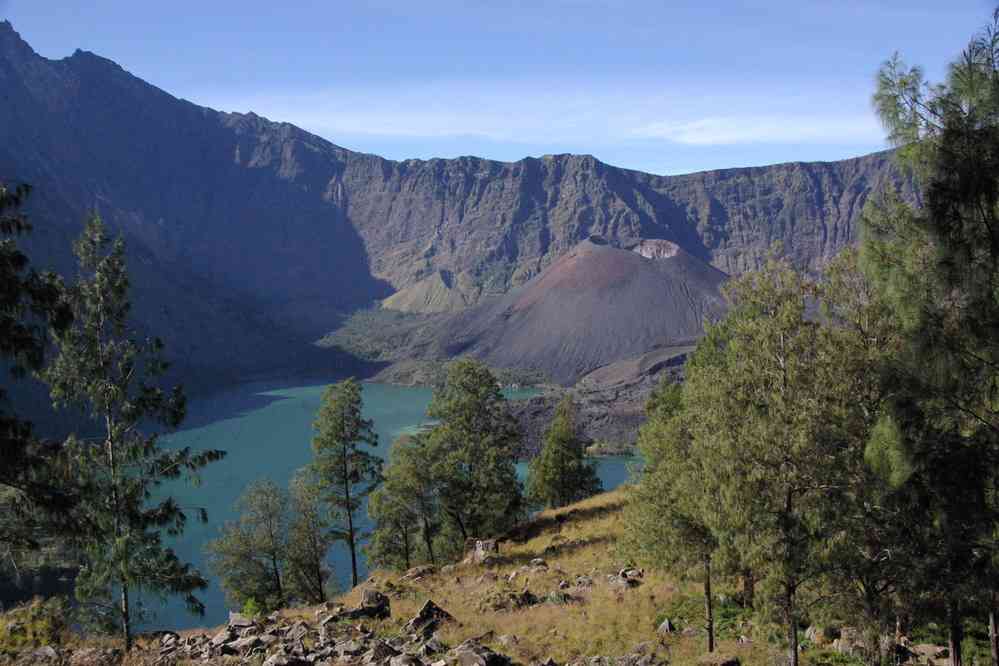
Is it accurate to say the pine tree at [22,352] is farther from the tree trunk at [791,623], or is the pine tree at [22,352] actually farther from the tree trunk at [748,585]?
the tree trunk at [748,585]

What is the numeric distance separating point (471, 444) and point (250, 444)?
93763mm

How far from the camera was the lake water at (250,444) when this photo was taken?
51.7 metres

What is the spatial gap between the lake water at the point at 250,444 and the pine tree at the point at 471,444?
24.2 feet

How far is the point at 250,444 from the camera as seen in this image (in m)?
117

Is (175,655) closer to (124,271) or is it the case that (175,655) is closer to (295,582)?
(124,271)

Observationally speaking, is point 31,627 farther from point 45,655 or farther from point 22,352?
point 22,352

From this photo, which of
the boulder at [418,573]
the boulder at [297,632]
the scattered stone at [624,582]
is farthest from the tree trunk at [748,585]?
the boulder at [418,573]

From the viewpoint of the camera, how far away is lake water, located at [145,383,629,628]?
5172 cm

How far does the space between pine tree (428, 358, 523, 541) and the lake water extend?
7.36 meters

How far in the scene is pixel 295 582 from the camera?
3609 centimetres

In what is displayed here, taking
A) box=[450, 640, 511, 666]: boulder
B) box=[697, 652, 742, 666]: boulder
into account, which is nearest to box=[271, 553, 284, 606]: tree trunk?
box=[450, 640, 511, 666]: boulder

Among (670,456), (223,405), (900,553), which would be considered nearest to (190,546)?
(670,456)

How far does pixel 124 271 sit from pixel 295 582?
23124 millimetres

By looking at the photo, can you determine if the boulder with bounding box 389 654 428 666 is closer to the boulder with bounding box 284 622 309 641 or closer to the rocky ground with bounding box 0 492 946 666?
the rocky ground with bounding box 0 492 946 666
